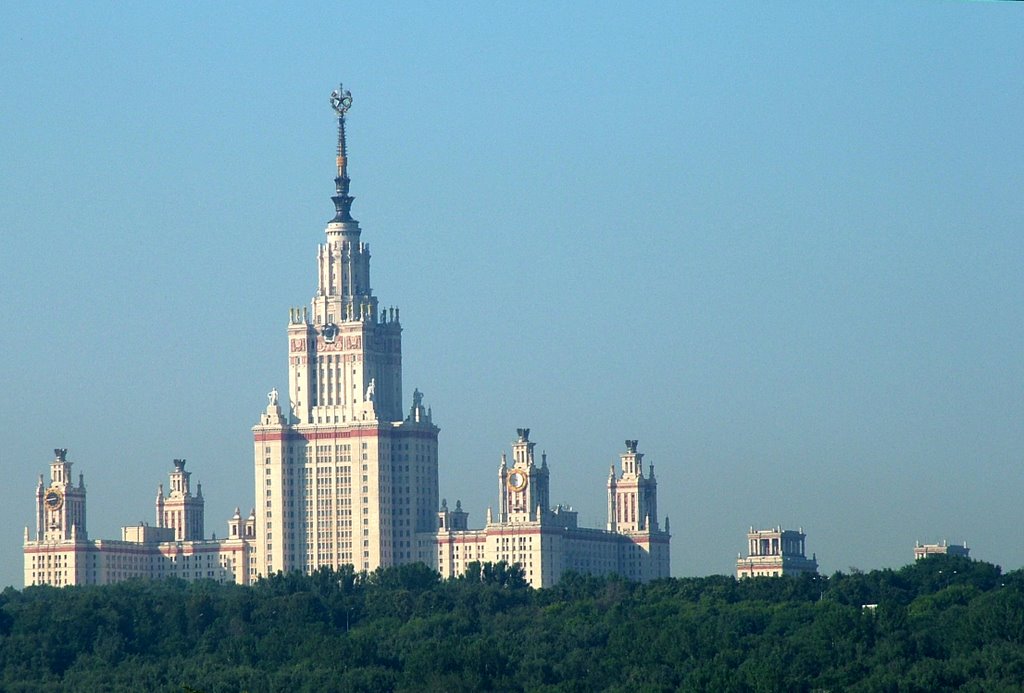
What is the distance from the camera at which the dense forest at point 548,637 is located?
156 meters

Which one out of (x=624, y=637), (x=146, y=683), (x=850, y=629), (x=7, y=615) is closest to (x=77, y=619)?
(x=7, y=615)

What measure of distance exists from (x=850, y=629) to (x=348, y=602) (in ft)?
129

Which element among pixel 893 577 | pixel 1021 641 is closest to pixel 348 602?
pixel 893 577

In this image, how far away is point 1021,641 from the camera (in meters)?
162

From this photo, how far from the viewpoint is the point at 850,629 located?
163 m

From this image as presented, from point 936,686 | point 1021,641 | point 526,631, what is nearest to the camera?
point 936,686

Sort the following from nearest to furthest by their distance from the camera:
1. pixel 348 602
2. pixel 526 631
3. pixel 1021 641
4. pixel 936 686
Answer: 1. pixel 936 686
2. pixel 1021 641
3. pixel 526 631
4. pixel 348 602

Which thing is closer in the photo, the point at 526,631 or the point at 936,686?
the point at 936,686

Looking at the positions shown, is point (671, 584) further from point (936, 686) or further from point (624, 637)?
point (936, 686)

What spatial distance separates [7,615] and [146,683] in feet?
79.8

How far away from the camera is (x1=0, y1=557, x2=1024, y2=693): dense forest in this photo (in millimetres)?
156125

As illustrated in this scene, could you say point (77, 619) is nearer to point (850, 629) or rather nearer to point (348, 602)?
point (348, 602)

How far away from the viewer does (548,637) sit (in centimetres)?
17512

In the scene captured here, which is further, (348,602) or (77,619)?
(348,602)
